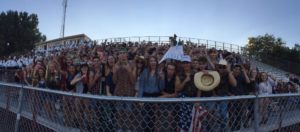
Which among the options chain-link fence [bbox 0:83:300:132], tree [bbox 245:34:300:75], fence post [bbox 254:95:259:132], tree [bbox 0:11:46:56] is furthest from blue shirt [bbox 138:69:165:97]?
tree [bbox 0:11:46:56]

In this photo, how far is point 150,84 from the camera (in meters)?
5.96

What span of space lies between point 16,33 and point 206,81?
5621 centimetres

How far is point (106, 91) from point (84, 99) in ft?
12.0

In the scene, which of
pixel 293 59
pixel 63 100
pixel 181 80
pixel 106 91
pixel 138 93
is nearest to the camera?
pixel 63 100

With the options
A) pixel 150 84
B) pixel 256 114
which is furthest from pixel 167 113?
pixel 150 84

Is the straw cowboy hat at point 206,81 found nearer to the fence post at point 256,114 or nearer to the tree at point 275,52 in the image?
the fence post at point 256,114

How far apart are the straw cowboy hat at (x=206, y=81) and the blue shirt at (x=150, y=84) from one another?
655mm

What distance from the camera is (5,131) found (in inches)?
232

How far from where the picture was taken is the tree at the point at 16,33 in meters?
54.9

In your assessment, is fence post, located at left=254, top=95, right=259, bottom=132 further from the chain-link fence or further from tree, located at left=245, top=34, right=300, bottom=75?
tree, located at left=245, top=34, right=300, bottom=75

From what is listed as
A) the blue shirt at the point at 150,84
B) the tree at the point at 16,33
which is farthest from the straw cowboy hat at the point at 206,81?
the tree at the point at 16,33

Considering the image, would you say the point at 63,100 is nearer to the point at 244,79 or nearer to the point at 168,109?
the point at 168,109

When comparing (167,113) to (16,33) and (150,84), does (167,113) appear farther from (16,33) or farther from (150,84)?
(16,33)

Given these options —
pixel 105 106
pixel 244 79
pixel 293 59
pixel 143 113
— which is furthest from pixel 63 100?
pixel 293 59
